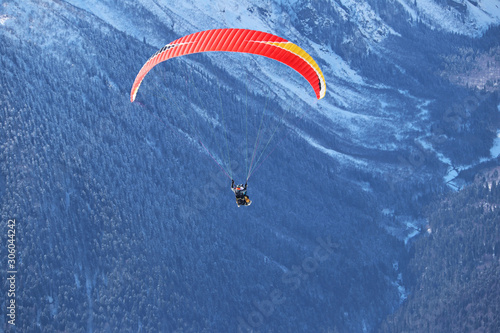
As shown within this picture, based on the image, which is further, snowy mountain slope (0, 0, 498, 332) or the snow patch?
the snow patch

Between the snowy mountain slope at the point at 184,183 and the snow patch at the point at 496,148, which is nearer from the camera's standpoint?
the snowy mountain slope at the point at 184,183

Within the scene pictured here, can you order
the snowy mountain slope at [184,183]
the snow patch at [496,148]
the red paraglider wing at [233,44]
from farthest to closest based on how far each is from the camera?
the snow patch at [496,148] → the snowy mountain slope at [184,183] → the red paraglider wing at [233,44]

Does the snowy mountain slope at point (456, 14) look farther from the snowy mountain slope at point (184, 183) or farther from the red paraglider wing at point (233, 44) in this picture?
the red paraglider wing at point (233, 44)

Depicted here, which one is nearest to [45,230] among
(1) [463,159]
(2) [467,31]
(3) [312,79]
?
(3) [312,79]

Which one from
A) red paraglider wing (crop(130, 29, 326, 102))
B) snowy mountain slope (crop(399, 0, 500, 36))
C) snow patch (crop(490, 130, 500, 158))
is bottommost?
red paraglider wing (crop(130, 29, 326, 102))

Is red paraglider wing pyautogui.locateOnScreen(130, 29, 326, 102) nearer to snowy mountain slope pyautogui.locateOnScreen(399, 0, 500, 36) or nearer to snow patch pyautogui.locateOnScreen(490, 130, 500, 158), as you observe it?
snow patch pyautogui.locateOnScreen(490, 130, 500, 158)

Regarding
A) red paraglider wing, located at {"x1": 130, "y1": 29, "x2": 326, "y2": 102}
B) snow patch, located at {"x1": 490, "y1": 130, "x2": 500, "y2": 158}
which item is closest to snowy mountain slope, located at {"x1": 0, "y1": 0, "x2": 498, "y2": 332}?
snow patch, located at {"x1": 490, "y1": 130, "x2": 500, "y2": 158}

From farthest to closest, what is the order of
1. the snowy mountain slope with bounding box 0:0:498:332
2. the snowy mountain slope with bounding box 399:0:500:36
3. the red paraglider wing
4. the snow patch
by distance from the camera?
the snowy mountain slope with bounding box 399:0:500:36
the snow patch
the snowy mountain slope with bounding box 0:0:498:332
the red paraglider wing

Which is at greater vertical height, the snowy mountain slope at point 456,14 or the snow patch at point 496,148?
the snowy mountain slope at point 456,14

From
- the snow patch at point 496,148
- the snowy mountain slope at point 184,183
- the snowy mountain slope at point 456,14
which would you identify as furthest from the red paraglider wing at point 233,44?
the snowy mountain slope at point 456,14

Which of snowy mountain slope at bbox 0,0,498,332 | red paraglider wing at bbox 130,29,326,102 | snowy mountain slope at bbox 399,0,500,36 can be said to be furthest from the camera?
snowy mountain slope at bbox 399,0,500,36

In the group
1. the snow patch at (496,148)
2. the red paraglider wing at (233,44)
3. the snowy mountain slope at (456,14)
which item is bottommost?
the red paraglider wing at (233,44)
